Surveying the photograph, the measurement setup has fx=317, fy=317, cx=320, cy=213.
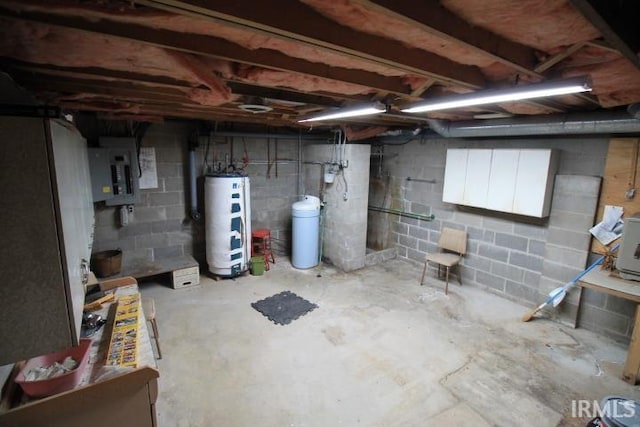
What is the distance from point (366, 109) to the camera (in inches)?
101

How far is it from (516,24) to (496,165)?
9.82ft

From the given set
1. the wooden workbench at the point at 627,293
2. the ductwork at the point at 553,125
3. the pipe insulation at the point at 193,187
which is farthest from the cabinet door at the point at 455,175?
the pipe insulation at the point at 193,187

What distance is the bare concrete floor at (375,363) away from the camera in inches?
91.4

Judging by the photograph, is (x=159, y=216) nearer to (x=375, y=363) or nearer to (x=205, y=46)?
(x=375, y=363)

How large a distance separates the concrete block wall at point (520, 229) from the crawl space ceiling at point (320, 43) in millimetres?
1387

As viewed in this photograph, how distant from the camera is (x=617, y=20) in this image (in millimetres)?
1087

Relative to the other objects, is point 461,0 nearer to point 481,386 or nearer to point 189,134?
point 481,386

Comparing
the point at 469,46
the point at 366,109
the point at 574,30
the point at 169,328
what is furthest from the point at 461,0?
the point at 169,328

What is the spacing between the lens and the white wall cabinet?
3.50 m

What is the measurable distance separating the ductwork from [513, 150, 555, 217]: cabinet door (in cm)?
30

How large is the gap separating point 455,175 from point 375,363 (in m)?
2.71

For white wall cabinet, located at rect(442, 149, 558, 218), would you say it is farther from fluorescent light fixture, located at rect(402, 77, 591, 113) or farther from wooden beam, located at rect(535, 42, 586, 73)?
wooden beam, located at rect(535, 42, 586, 73)

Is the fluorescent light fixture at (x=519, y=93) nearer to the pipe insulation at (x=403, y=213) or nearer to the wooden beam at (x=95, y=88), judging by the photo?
the wooden beam at (x=95, y=88)

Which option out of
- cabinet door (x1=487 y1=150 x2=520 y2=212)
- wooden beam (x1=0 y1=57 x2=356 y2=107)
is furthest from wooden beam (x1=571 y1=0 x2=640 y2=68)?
cabinet door (x1=487 y1=150 x2=520 y2=212)
